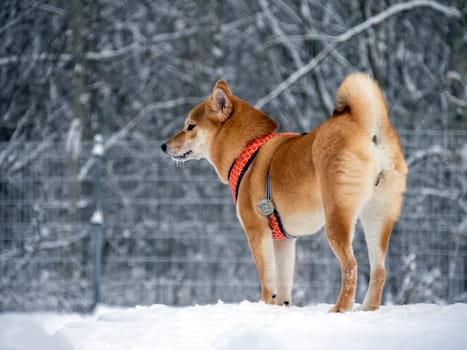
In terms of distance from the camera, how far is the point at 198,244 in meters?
6.62

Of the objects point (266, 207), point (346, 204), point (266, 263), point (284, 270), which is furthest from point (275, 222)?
point (346, 204)

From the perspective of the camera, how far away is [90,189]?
337 inches

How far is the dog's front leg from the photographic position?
11.4 feet

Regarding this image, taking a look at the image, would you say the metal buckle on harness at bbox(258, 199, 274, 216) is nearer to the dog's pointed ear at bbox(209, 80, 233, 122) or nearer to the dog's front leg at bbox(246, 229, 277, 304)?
the dog's front leg at bbox(246, 229, 277, 304)

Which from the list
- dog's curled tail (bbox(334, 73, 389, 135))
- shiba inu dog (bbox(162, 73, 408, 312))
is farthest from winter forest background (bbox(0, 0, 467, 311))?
dog's curled tail (bbox(334, 73, 389, 135))

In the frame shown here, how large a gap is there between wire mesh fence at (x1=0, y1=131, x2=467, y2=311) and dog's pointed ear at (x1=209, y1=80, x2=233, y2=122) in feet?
5.88

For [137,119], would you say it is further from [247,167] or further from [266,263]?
[266,263]

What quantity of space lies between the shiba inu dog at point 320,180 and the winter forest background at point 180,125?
1.96m

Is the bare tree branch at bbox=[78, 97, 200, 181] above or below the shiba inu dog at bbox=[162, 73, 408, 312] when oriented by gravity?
above

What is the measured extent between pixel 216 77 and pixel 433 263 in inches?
179

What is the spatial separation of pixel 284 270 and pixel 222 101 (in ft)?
3.90

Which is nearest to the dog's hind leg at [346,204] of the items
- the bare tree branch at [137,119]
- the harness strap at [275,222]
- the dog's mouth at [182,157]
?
the harness strap at [275,222]

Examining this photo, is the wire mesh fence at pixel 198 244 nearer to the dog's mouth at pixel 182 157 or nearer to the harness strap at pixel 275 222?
the dog's mouth at pixel 182 157

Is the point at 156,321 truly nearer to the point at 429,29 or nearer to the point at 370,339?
the point at 370,339
